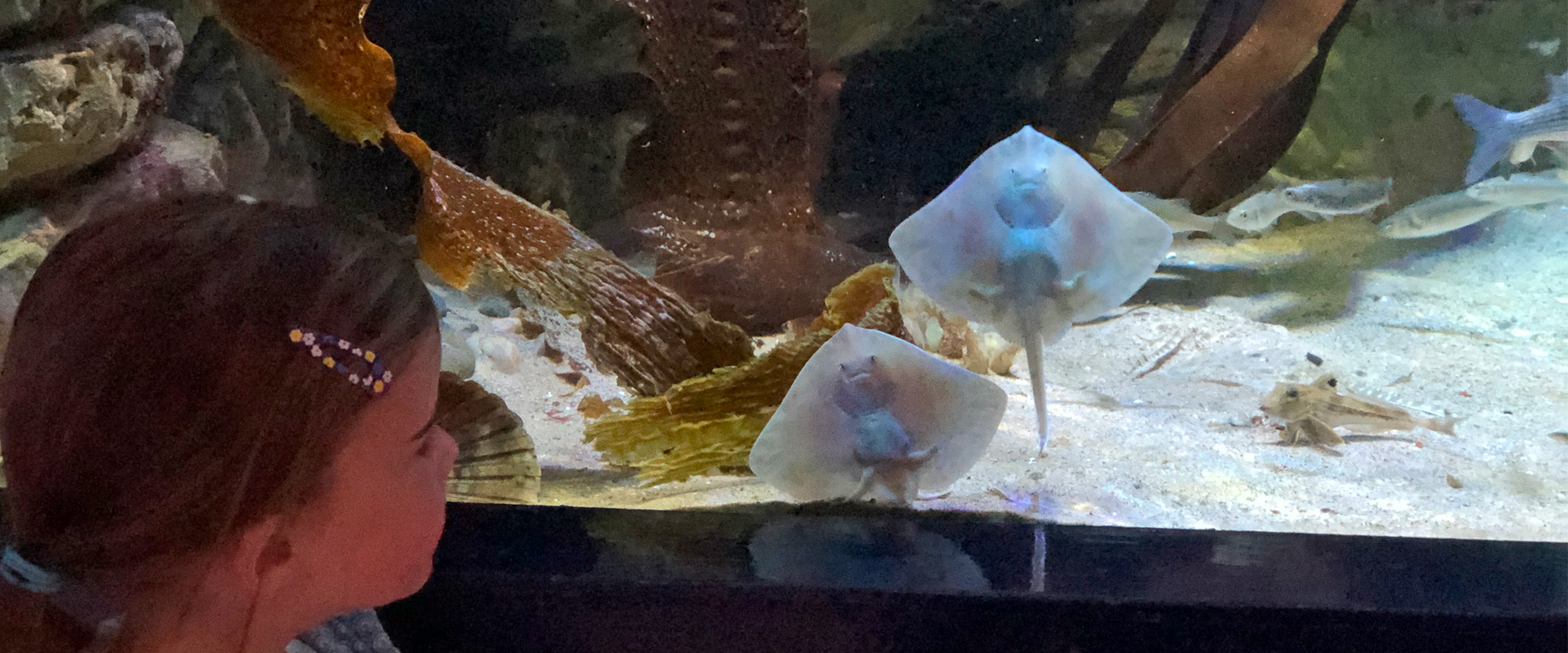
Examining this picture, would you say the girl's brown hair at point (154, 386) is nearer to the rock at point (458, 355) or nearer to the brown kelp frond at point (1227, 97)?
the rock at point (458, 355)

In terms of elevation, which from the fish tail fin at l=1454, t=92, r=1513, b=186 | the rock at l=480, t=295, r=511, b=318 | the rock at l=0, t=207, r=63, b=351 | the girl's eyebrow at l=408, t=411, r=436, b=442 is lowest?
the rock at l=480, t=295, r=511, b=318

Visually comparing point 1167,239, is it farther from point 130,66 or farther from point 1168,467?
point 130,66

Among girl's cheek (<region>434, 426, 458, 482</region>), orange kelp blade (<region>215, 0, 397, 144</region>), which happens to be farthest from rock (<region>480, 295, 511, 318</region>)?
girl's cheek (<region>434, 426, 458, 482</region>)

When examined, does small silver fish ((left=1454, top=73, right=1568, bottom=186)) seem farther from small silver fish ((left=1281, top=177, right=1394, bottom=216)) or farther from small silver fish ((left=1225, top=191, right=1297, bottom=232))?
small silver fish ((left=1225, top=191, right=1297, bottom=232))

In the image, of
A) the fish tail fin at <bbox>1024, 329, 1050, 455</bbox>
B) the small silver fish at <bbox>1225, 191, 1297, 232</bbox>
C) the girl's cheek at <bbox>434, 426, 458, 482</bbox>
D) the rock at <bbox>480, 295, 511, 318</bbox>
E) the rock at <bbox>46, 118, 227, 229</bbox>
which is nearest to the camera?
the girl's cheek at <bbox>434, 426, 458, 482</bbox>

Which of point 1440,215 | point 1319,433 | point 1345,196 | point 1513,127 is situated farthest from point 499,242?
point 1513,127

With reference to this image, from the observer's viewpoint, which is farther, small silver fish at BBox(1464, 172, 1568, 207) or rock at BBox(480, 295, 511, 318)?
small silver fish at BBox(1464, 172, 1568, 207)

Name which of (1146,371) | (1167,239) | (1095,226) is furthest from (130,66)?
(1146,371)

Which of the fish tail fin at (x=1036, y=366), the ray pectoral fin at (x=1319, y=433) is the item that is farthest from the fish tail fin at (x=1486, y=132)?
the fish tail fin at (x=1036, y=366)
